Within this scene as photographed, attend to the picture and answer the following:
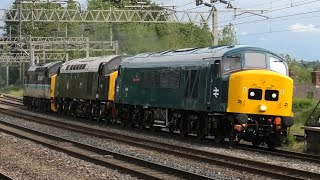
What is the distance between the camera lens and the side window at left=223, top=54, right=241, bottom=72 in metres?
19.2

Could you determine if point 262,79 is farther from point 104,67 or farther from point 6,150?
point 104,67

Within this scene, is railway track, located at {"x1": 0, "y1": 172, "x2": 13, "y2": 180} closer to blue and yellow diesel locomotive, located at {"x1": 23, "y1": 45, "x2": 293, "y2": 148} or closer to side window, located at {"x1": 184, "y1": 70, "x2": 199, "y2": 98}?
blue and yellow diesel locomotive, located at {"x1": 23, "y1": 45, "x2": 293, "y2": 148}

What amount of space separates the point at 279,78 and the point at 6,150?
8.54 meters

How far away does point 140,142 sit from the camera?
68.1 ft

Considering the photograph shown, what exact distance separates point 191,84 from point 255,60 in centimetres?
264

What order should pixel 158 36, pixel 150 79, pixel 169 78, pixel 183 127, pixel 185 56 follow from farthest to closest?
pixel 158 36 < pixel 150 79 < pixel 169 78 < pixel 183 127 < pixel 185 56

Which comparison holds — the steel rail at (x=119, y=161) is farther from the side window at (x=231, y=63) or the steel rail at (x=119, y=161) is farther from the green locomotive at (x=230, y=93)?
the side window at (x=231, y=63)

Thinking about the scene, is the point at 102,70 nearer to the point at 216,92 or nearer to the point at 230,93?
the point at 216,92

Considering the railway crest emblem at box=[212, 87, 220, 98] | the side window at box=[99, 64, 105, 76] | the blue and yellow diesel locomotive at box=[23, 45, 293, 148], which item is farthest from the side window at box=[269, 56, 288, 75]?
the side window at box=[99, 64, 105, 76]

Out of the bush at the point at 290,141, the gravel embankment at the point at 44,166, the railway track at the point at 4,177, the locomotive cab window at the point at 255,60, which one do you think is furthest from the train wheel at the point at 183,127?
the railway track at the point at 4,177

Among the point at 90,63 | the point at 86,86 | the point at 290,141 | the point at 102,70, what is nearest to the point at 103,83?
the point at 102,70

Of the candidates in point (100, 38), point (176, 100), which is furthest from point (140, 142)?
point (100, 38)

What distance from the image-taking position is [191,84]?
2112cm

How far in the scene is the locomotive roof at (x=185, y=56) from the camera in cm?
1960
